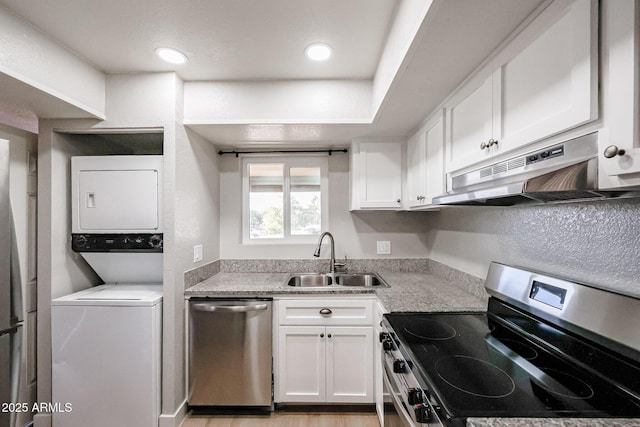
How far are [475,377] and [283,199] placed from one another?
205 centimetres

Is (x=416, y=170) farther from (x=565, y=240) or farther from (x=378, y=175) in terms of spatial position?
(x=565, y=240)

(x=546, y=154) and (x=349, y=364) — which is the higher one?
(x=546, y=154)

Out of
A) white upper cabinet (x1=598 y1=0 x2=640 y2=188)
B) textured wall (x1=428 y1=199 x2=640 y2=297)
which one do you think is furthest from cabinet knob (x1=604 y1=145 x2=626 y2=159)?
textured wall (x1=428 y1=199 x2=640 y2=297)

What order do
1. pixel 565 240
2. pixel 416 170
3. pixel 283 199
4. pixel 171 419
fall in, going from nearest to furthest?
pixel 565 240 < pixel 171 419 < pixel 416 170 < pixel 283 199

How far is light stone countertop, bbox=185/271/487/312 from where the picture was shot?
57.4 inches

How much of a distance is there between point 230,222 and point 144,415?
1510mm

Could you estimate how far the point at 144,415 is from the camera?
1.62 metres

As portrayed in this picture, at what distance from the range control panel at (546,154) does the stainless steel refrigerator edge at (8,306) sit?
251 centimetres

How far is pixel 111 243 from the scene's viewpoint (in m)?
1.76

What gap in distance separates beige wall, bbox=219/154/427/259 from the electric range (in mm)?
1201

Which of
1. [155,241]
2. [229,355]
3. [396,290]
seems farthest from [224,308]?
[396,290]

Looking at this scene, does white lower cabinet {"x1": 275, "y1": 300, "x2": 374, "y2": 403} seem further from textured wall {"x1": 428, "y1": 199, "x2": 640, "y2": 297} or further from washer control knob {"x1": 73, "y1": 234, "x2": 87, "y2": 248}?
washer control knob {"x1": 73, "y1": 234, "x2": 87, "y2": 248}

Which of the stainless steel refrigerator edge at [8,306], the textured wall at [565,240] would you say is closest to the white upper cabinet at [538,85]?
the textured wall at [565,240]

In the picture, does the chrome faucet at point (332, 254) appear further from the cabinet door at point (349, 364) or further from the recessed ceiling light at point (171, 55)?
the recessed ceiling light at point (171, 55)
